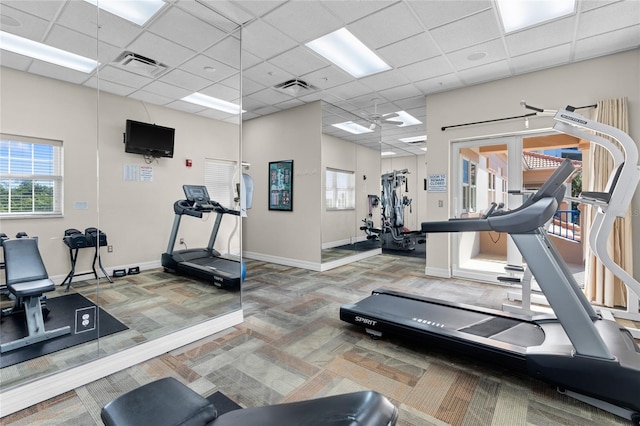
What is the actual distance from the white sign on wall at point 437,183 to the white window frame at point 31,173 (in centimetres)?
496

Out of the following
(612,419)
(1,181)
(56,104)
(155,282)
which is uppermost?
(56,104)

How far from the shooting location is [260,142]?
6477 millimetres

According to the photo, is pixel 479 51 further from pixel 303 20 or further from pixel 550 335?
pixel 550 335

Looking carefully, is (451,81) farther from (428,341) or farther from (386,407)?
(386,407)

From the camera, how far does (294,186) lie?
6.06 m

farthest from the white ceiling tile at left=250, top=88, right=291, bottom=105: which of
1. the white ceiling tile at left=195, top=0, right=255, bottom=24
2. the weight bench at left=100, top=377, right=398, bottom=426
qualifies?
the weight bench at left=100, top=377, right=398, bottom=426

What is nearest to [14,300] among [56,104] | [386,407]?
[56,104]

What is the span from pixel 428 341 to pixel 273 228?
4.36 metres

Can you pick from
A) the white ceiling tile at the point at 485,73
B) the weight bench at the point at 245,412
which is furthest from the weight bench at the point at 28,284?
the white ceiling tile at the point at 485,73

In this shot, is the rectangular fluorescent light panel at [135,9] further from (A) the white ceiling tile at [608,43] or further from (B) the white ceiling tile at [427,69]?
(A) the white ceiling tile at [608,43]

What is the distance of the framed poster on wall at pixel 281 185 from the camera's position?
241 inches

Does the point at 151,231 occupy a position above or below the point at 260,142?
below

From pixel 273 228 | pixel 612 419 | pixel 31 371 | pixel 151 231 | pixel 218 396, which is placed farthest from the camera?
pixel 273 228

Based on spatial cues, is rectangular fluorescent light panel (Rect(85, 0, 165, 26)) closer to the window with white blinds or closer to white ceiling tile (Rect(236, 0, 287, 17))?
white ceiling tile (Rect(236, 0, 287, 17))
